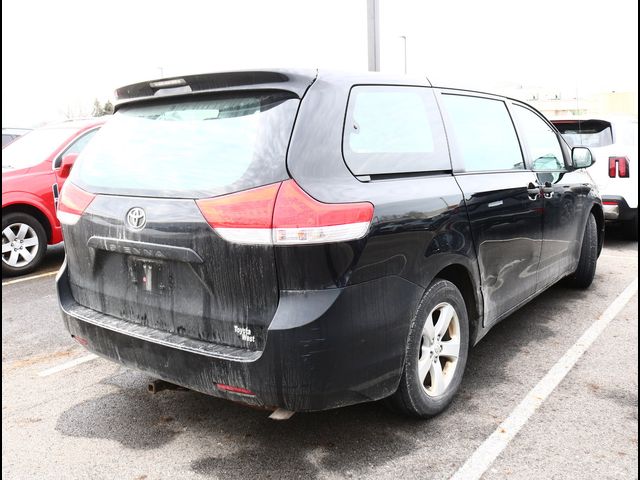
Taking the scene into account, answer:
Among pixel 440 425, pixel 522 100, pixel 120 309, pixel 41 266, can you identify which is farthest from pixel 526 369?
pixel 41 266

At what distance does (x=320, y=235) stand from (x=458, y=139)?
4.48ft

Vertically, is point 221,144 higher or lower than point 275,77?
lower

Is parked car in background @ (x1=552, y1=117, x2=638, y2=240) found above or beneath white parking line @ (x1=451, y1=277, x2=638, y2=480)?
above

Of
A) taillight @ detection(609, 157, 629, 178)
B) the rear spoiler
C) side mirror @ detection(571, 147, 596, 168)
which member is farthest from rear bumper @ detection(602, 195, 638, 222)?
the rear spoiler

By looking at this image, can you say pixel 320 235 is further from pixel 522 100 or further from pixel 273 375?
pixel 522 100

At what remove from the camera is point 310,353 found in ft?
7.67

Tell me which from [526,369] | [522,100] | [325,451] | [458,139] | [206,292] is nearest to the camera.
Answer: [206,292]

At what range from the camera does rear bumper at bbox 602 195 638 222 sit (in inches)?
295

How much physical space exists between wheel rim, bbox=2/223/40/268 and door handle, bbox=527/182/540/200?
5544mm

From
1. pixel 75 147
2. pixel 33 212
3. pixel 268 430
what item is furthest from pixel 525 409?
pixel 75 147

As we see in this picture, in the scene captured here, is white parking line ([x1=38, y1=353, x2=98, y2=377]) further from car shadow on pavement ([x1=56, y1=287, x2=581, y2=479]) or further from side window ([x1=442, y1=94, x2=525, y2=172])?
side window ([x1=442, y1=94, x2=525, y2=172])

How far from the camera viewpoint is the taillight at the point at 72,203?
9.62 feet

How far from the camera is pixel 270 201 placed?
234 cm

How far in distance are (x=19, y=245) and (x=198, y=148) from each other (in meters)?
5.13
